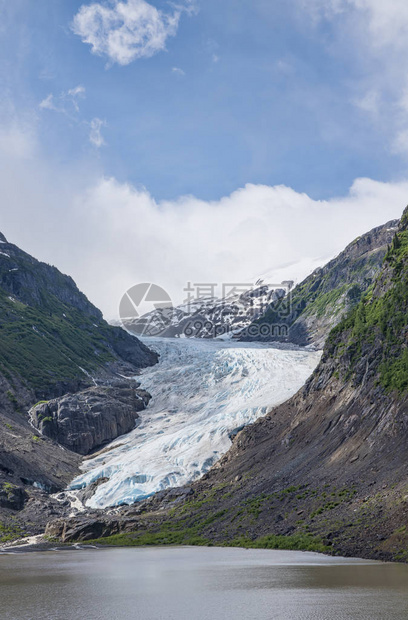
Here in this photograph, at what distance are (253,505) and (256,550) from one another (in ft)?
33.9

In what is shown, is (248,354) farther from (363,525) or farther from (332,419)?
(363,525)

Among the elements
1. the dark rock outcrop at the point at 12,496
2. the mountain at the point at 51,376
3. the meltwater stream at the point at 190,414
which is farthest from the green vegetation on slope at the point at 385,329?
the mountain at the point at 51,376

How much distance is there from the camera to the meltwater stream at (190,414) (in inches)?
3339

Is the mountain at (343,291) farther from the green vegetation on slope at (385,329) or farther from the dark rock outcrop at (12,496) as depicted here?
the dark rock outcrop at (12,496)

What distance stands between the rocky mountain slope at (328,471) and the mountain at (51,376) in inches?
803

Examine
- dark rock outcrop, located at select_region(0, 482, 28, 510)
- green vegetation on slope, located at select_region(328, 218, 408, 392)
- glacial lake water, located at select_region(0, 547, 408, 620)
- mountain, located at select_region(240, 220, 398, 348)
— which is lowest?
dark rock outcrop, located at select_region(0, 482, 28, 510)

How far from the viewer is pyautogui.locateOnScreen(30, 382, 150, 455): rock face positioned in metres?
107

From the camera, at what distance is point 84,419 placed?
4289 inches

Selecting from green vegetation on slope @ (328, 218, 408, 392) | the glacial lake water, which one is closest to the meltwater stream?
green vegetation on slope @ (328, 218, 408, 392)

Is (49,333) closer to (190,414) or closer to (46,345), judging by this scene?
(46,345)

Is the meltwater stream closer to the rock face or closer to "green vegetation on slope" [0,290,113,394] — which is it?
the rock face

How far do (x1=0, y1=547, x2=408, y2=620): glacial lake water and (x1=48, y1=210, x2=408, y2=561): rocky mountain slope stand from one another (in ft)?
18.0

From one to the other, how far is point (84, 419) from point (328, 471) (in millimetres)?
63786

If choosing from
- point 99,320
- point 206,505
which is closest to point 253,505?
point 206,505
